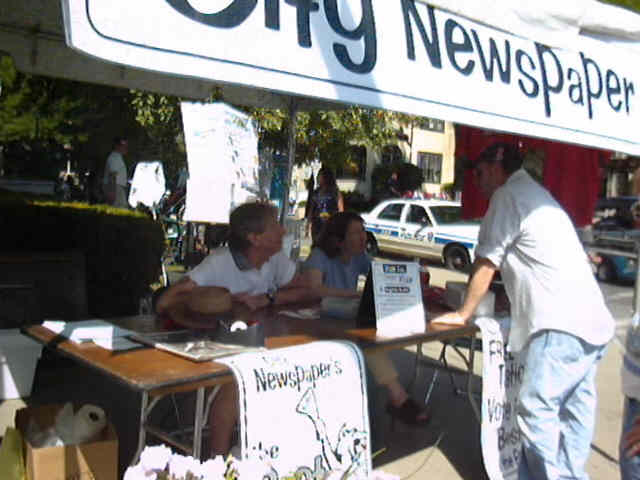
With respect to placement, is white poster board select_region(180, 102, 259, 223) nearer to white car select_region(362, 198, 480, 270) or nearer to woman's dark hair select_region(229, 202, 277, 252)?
woman's dark hair select_region(229, 202, 277, 252)

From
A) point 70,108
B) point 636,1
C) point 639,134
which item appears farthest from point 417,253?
point 639,134

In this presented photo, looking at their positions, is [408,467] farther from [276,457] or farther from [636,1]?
[636,1]

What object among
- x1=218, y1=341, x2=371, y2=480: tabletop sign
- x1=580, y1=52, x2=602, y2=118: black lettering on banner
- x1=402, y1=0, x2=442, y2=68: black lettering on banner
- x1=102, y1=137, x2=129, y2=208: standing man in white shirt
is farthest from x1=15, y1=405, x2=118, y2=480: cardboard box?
x1=102, y1=137, x2=129, y2=208: standing man in white shirt

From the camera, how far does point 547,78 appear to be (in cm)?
307

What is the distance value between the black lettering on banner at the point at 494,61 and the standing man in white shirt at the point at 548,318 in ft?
1.70

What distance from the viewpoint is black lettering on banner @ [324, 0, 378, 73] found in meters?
2.27

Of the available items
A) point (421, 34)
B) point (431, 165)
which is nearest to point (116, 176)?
point (421, 34)

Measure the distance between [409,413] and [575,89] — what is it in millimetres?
2200

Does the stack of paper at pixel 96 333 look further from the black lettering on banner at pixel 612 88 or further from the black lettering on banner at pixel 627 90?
the black lettering on banner at pixel 627 90

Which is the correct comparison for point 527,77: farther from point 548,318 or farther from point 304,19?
point 304,19

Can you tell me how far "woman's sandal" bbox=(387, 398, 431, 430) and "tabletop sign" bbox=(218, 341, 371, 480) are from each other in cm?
153

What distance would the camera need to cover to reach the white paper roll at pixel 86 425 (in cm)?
267

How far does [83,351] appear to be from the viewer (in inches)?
98.7

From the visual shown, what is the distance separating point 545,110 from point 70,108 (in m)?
13.6
